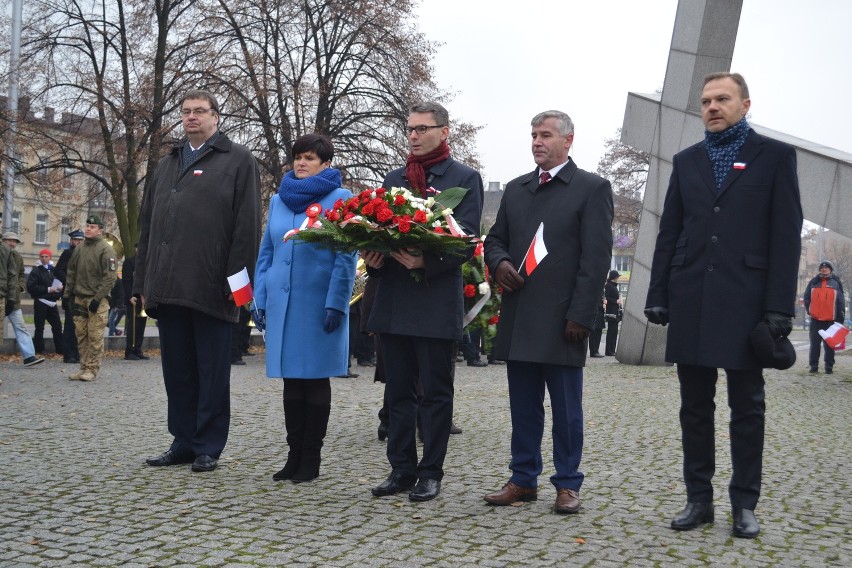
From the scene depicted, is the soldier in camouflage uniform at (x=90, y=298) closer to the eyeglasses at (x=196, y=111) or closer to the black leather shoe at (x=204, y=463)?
the eyeglasses at (x=196, y=111)

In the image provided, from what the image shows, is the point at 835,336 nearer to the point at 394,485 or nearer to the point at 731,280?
the point at 731,280

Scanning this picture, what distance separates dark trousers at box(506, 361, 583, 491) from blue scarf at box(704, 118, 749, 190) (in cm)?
127

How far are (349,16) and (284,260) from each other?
869 inches

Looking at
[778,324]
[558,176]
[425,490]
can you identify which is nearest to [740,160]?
[778,324]

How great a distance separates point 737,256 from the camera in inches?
198

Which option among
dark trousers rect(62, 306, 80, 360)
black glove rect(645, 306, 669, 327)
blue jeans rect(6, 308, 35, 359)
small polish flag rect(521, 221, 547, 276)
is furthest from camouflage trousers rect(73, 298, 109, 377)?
black glove rect(645, 306, 669, 327)

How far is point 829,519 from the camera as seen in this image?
5.21 meters

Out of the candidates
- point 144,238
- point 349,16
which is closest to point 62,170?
point 349,16

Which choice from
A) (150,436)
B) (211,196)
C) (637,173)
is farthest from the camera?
(637,173)

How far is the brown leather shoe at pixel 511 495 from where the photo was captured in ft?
17.7

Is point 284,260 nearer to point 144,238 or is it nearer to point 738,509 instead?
point 144,238

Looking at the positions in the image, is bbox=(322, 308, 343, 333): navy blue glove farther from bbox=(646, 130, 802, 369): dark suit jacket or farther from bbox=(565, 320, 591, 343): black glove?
bbox=(646, 130, 802, 369): dark suit jacket

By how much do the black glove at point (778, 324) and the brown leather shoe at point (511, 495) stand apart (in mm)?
1562

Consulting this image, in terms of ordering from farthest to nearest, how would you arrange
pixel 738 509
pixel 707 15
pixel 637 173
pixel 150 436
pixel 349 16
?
pixel 637 173 → pixel 349 16 → pixel 707 15 → pixel 150 436 → pixel 738 509
